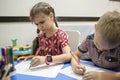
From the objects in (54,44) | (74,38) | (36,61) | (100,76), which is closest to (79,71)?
(100,76)

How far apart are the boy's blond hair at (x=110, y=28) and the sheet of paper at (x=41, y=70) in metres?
0.30

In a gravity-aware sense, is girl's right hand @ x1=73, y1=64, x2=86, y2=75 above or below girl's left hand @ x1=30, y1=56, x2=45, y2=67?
below

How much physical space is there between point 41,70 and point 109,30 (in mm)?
402

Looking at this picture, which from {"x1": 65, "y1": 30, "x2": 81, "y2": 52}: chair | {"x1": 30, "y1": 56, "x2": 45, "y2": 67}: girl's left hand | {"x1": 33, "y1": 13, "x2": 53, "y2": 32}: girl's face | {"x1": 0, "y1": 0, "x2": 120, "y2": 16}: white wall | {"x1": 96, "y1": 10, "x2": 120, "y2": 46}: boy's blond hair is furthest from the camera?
{"x1": 0, "y1": 0, "x2": 120, "y2": 16}: white wall

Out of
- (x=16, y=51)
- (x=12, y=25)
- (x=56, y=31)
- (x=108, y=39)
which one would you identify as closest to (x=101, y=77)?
(x=108, y=39)

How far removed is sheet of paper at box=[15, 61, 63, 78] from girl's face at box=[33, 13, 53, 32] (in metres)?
0.29

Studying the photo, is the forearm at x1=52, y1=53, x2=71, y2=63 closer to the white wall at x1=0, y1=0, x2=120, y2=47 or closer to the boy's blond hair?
the boy's blond hair

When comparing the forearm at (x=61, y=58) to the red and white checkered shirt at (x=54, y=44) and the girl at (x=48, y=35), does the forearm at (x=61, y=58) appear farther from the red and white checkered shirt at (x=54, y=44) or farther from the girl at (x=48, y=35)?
the red and white checkered shirt at (x=54, y=44)

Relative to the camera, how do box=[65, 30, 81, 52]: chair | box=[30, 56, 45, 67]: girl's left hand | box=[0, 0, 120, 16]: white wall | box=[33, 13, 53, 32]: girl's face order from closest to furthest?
box=[30, 56, 45, 67]: girl's left hand
box=[33, 13, 53, 32]: girl's face
box=[65, 30, 81, 52]: chair
box=[0, 0, 120, 16]: white wall

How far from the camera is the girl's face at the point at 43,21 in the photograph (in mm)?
1171

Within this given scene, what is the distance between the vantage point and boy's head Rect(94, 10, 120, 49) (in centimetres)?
80

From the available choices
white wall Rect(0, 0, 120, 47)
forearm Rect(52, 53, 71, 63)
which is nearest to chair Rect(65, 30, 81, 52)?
forearm Rect(52, 53, 71, 63)

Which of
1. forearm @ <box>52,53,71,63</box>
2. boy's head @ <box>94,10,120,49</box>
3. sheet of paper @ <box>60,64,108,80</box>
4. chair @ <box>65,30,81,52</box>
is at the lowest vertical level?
sheet of paper @ <box>60,64,108,80</box>

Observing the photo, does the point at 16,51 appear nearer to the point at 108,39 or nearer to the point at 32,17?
the point at 32,17
